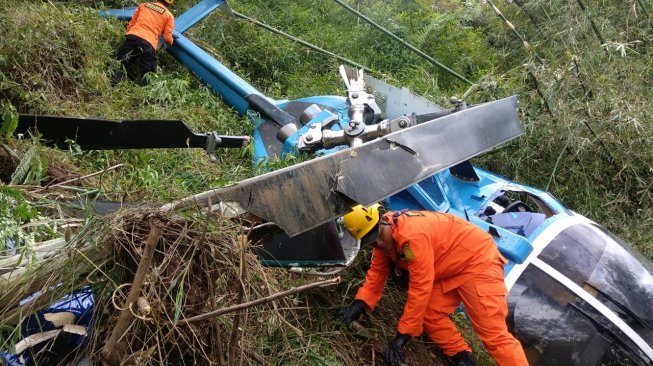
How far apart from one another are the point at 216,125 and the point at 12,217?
3377mm

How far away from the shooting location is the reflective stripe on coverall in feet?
20.2

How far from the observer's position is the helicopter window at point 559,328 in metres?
3.66

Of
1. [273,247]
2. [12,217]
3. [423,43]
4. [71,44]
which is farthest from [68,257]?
[423,43]

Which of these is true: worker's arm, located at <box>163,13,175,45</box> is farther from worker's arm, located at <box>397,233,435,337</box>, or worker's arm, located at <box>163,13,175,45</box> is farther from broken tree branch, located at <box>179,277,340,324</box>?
broken tree branch, located at <box>179,277,340,324</box>

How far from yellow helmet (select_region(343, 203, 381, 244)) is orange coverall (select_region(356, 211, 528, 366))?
0.49 feet

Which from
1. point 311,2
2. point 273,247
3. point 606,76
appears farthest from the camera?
point 311,2

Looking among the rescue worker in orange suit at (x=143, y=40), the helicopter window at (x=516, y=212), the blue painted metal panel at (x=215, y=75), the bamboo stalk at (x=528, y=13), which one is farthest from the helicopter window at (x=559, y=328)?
the bamboo stalk at (x=528, y=13)

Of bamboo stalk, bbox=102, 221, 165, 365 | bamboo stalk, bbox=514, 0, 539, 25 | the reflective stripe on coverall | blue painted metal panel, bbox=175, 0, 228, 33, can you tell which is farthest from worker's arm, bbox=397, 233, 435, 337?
bamboo stalk, bbox=514, 0, 539, 25

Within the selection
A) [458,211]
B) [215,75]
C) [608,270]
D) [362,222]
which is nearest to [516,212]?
[458,211]

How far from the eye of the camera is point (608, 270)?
3988 millimetres

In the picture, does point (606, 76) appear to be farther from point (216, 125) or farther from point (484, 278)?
point (216, 125)

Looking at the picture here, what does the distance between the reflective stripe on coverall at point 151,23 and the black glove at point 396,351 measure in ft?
13.3

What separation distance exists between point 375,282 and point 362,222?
435mm

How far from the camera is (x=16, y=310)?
6.54 feet
